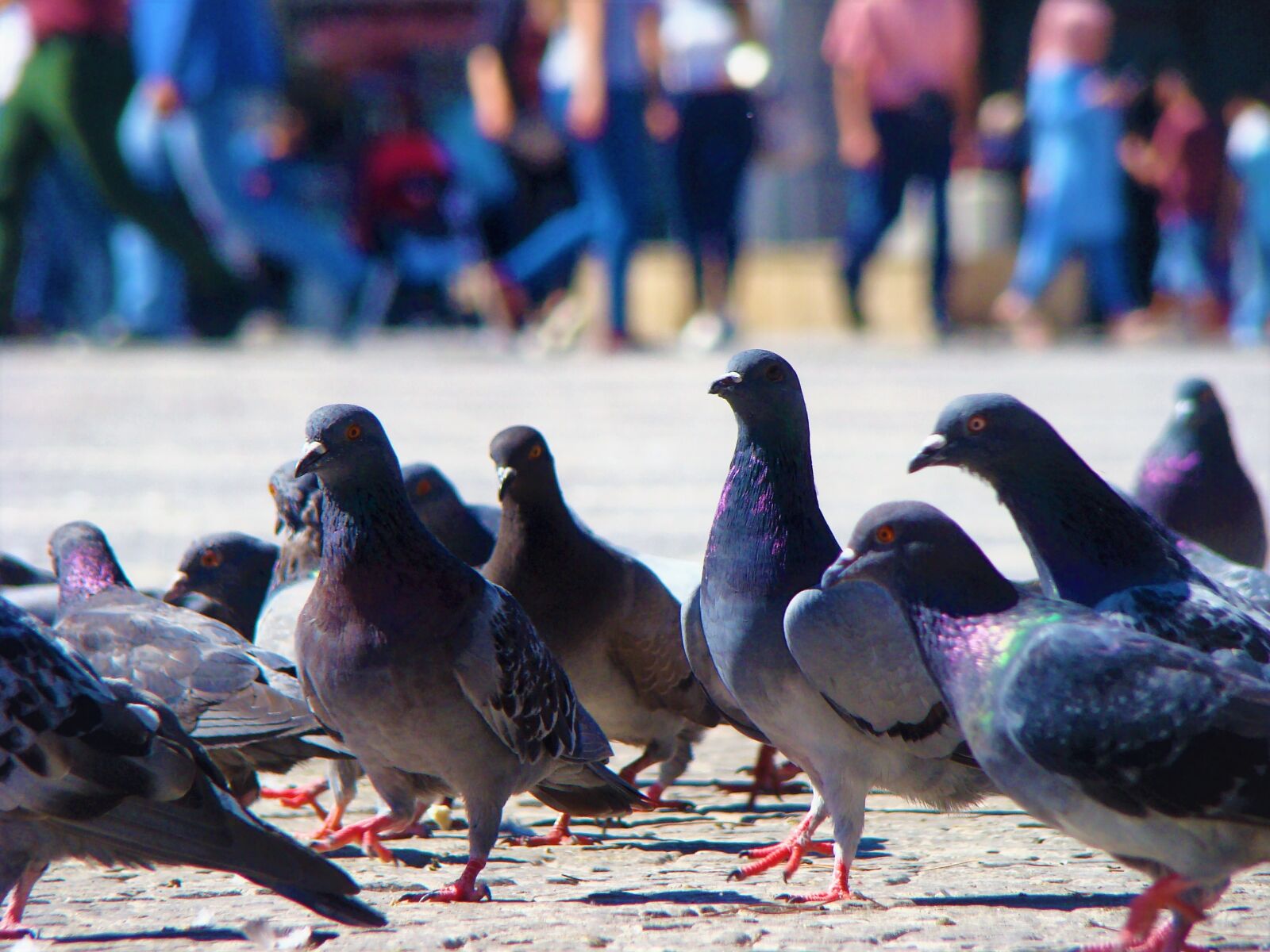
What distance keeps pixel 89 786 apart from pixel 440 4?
19760 mm

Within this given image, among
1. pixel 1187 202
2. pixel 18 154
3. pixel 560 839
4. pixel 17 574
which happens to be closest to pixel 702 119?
pixel 18 154

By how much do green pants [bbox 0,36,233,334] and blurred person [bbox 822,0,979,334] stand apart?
4.32m

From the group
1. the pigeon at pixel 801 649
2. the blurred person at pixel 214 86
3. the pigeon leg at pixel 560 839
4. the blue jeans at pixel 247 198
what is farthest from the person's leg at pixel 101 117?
the pigeon at pixel 801 649

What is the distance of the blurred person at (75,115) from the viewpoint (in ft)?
40.3

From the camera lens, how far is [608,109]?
1174 centimetres

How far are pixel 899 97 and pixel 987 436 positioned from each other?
10.0 metres

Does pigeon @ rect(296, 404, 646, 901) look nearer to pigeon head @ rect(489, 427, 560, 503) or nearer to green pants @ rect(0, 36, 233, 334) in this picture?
pigeon head @ rect(489, 427, 560, 503)

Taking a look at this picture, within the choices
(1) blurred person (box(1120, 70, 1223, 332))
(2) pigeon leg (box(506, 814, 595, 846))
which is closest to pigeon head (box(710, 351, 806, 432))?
(2) pigeon leg (box(506, 814, 595, 846))

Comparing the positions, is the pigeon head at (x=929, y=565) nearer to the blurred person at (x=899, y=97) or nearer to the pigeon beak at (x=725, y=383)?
the pigeon beak at (x=725, y=383)

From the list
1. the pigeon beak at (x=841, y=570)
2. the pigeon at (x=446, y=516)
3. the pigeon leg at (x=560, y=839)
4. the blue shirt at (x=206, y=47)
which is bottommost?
the pigeon leg at (x=560, y=839)

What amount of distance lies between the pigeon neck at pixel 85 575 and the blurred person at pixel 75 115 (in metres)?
8.41

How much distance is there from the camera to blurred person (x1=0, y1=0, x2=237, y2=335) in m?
12.3

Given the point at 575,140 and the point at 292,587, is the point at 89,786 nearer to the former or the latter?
the point at 292,587

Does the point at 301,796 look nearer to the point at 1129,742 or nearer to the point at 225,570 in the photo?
the point at 225,570
